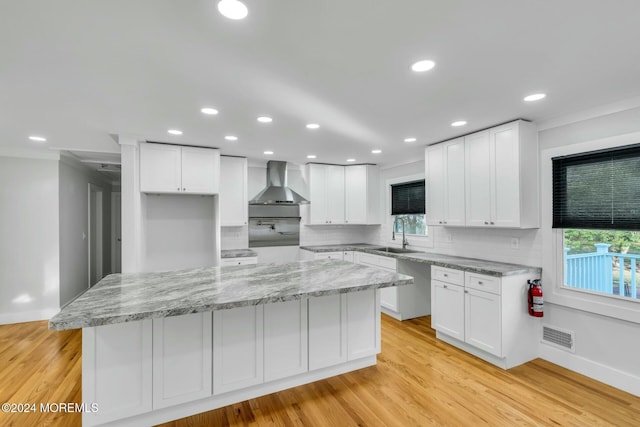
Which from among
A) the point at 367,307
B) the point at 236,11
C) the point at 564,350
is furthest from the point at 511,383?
the point at 236,11

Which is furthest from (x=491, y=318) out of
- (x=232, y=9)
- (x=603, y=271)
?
(x=232, y=9)

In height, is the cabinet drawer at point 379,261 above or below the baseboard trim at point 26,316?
above

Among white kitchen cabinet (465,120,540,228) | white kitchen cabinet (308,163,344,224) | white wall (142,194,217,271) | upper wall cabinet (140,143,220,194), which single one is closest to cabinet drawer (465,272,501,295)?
white kitchen cabinet (465,120,540,228)

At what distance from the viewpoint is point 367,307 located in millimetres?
2812

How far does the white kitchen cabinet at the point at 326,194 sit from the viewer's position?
16.9 ft

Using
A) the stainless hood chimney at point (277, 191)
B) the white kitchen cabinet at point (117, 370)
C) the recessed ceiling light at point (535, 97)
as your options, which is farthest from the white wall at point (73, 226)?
the recessed ceiling light at point (535, 97)

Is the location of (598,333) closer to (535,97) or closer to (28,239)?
(535,97)

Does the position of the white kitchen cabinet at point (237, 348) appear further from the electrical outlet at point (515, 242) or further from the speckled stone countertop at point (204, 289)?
the electrical outlet at point (515, 242)

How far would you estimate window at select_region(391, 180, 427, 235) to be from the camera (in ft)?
15.1

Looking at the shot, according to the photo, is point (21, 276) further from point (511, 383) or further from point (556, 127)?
point (556, 127)

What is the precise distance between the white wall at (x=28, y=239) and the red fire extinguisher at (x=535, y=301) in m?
6.10

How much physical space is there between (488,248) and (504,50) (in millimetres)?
2515

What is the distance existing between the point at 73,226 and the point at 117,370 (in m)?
4.11

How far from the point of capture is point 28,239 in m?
4.18
